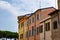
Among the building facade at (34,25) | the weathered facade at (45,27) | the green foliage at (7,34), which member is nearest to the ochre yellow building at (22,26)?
the building facade at (34,25)

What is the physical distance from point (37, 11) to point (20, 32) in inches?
813

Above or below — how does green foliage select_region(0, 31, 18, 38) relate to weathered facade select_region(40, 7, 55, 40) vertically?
below

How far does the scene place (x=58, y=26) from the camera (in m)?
29.0

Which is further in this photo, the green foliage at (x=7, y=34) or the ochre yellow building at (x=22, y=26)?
the green foliage at (x=7, y=34)

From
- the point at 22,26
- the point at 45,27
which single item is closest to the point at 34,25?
the point at 45,27

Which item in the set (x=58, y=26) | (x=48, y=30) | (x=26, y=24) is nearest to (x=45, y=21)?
(x=48, y=30)

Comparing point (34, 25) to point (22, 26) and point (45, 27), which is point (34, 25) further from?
point (22, 26)

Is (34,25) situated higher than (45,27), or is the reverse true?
(45,27)

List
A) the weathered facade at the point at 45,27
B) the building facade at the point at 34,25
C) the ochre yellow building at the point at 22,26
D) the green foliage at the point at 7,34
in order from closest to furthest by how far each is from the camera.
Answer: the weathered facade at the point at 45,27 → the building facade at the point at 34,25 → the ochre yellow building at the point at 22,26 → the green foliage at the point at 7,34

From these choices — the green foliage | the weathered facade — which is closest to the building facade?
the weathered facade

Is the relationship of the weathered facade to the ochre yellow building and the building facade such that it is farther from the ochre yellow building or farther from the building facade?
the ochre yellow building

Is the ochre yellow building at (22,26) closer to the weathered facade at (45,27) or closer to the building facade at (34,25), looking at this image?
the building facade at (34,25)

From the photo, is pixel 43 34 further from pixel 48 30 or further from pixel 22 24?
pixel 22 24

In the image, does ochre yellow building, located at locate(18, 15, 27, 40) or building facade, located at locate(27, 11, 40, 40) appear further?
ochre yellow building, located at locate(18, 15, 27, 40)
